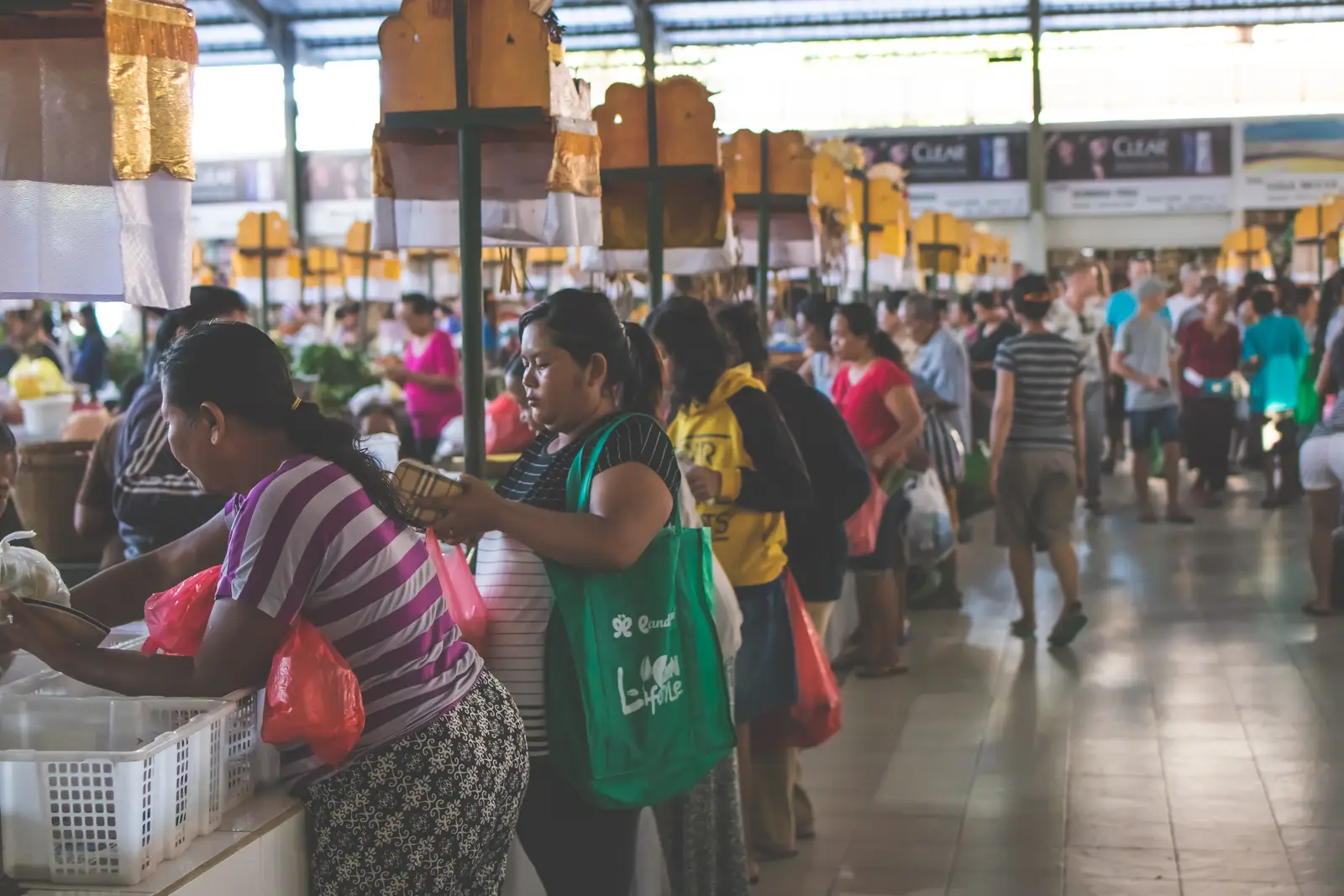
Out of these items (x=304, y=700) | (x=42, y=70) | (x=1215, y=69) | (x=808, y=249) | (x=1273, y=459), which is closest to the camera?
(x=304, y=700)

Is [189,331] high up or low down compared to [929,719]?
up

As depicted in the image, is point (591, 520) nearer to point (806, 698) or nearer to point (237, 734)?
point (237, 734)

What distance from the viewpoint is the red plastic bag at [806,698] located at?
4.15 m

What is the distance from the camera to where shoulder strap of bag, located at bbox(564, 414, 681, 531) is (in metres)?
2.71

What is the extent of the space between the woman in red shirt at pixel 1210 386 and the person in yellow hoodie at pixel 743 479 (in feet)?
28.8

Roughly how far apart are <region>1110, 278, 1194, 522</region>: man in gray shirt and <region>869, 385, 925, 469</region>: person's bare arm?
4967 millimetres

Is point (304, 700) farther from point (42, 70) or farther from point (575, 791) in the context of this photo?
point (42, 70)

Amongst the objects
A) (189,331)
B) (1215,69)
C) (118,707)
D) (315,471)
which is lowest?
(118,707)

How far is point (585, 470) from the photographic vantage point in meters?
2.73

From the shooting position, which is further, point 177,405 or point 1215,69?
point 1215,69

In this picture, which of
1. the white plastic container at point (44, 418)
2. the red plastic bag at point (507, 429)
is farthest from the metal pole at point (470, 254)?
the white plastic container at point (44, 418)

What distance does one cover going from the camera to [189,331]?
7.10 ft

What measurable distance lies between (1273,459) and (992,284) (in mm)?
9856

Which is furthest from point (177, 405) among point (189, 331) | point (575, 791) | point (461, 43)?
point (461, 43)
